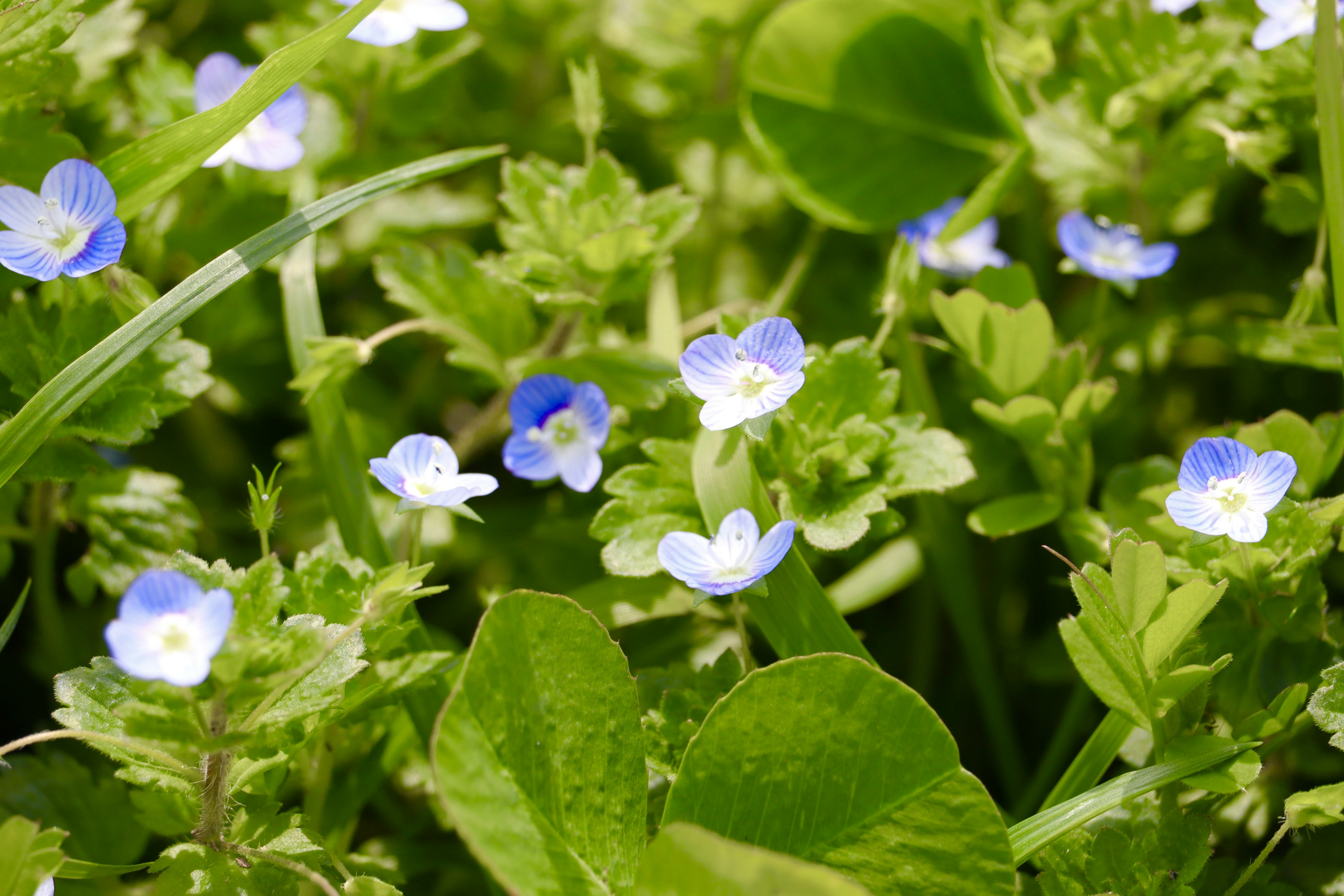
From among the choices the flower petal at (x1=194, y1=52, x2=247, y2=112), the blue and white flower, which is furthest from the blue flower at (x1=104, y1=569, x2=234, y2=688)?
the blue and white flower

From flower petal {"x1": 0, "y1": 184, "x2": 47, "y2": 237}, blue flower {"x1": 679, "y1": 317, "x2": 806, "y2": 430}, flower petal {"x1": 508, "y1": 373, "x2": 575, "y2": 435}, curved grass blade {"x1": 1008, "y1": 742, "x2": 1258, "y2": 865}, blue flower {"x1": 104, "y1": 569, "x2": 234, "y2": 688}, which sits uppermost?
flower petal {"x1": 0, "y1": 184, "x2": 47, "y2": 237}

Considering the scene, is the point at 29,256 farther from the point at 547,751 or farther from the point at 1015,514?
the point at 1015,514

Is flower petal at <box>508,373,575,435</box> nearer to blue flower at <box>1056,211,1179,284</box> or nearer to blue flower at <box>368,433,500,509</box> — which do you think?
blue flower at <box>368,433,500,509</box>

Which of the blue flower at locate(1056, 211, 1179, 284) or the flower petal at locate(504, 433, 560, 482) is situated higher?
the flower petal at locate(504, 433, 560, 482)

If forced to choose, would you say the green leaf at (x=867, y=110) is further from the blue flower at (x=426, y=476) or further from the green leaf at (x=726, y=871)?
the green leaf at (x=726, y=871)

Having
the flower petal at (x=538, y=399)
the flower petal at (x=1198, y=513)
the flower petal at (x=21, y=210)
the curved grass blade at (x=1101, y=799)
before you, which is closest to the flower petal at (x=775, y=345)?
the flower petal at (x=538, y=399)

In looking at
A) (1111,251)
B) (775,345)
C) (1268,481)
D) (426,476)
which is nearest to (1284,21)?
(1111,251)
